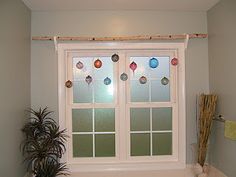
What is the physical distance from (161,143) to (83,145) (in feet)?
3.45

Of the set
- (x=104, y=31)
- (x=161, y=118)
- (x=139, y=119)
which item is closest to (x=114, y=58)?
(x=104, y=31)

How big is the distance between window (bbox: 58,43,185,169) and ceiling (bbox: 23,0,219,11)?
480 millimetres

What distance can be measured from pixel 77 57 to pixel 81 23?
1.46 ft

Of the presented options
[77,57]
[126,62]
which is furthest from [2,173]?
[126,62]

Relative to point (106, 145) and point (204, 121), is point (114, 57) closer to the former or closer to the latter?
point (106, 145)

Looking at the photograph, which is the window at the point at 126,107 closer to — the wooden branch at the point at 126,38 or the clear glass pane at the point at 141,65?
the clear glass pane at the point at 141,65

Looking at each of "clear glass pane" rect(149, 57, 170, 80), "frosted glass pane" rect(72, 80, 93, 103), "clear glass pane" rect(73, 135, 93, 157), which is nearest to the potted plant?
"clear glass pane" rect(73, 135, 93, 157)

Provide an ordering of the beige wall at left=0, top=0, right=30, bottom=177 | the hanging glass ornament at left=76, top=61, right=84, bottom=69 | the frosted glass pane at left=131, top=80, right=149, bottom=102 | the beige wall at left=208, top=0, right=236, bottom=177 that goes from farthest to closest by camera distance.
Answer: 1. the frosted glass pane at left=131, top=80, right=149, bottom=102
2. the hanging glass ornament at left=76, top=61, right=84, bottom=69
3. the beige wall at left=208, top=0, right=236, bottom=177
4. the beige wall at left=0, top=0, right=30, bottom=177

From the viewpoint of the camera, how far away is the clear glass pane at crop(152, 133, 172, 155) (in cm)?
309

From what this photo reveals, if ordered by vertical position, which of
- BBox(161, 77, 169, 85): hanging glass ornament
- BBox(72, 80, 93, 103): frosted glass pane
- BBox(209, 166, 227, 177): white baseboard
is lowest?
BBox(209, 166, 227, 177): white baseboard

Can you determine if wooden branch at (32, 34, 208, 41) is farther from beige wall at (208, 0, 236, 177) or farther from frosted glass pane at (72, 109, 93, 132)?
frosted glass pane at (72, 109, 93, 132)

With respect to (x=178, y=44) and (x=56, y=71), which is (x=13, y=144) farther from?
(x=178, y=44)

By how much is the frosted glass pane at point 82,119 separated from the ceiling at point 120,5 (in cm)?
134

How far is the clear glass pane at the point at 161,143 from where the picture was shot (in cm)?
309
